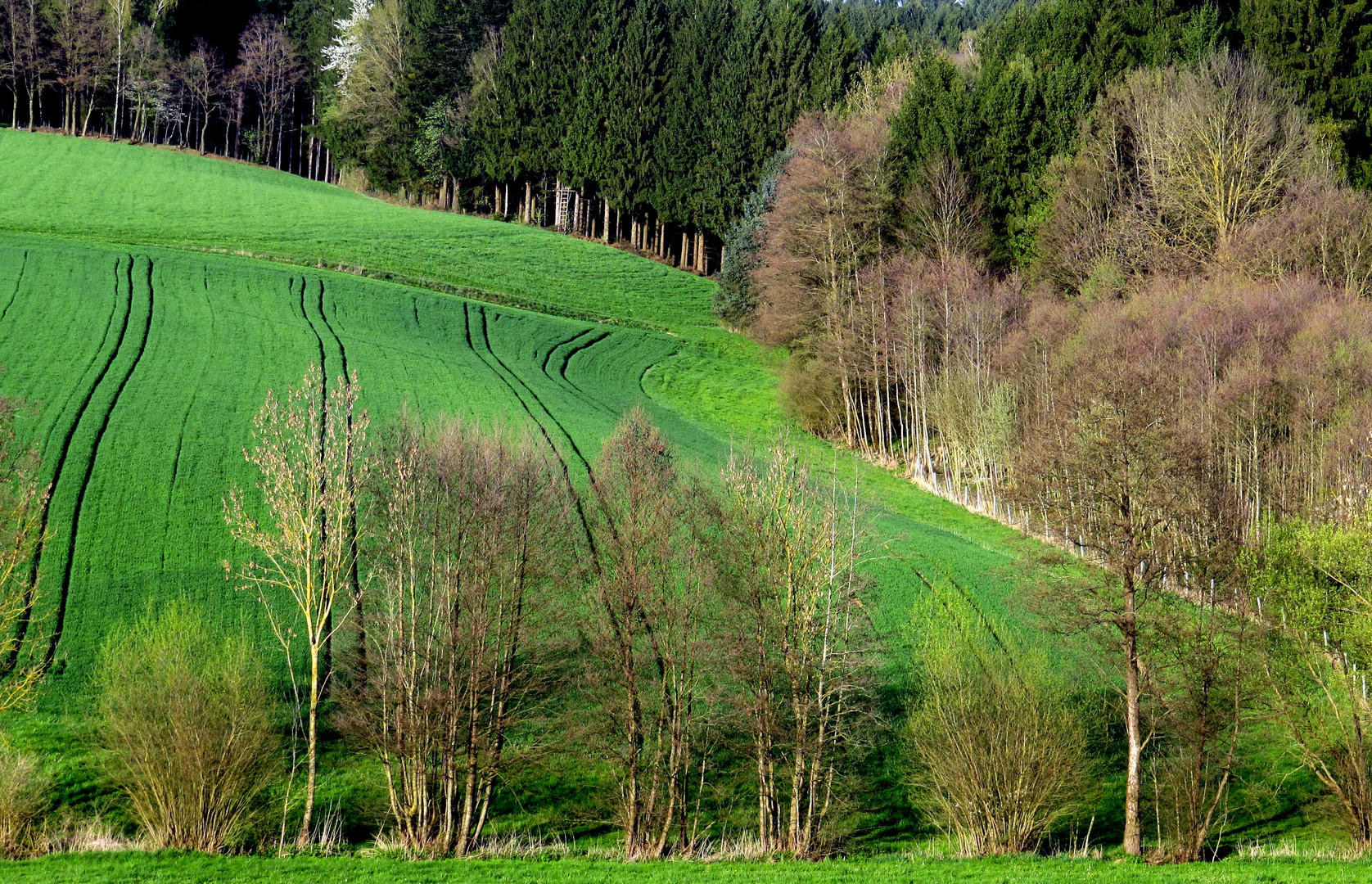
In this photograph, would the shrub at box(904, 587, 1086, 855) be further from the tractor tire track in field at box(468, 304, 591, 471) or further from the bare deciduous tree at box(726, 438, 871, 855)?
the tractor tire track in field at box(468, 304, 591, 471)

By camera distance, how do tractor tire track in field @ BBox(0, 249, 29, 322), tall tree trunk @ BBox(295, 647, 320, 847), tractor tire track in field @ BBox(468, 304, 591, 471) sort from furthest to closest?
tractor tire track in field @ BBox(0, 249, 29, 322), tractor tire track in field @ BBox(468, 304, 591, 471), tall tree trunk @ BBox(295, 647, 320, 847)

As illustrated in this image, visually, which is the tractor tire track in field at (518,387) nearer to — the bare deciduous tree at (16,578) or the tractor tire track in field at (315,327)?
the tractor tire track in field at (315,327)

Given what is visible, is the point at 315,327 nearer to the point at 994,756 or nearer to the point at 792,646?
the point at 792,646

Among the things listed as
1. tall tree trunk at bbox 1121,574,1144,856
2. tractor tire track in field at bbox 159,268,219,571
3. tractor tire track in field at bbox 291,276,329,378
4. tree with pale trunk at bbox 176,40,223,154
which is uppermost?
tree with pale trunk at bbox 176,40,223,154

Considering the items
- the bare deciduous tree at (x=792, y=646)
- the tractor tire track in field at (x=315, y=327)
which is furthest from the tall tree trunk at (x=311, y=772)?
the tractor tire track in field at (x=315, y=327)

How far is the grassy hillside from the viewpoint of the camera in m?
34.1

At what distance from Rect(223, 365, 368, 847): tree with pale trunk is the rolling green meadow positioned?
0.98 m

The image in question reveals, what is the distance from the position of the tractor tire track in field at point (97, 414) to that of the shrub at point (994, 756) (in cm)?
2128

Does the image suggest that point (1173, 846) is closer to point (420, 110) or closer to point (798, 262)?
point (798, 262)

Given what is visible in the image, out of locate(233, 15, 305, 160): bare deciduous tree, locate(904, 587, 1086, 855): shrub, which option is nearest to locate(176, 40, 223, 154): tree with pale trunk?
locate(233, 15, 305, 160): bare deciduous tree

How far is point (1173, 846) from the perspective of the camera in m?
27.1

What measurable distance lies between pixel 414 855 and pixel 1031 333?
35545mm

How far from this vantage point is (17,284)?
52.2 meters

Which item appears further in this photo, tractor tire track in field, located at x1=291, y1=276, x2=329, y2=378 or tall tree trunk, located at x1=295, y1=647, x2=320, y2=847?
tractor tire track in field, located at x1=291, y1=276, x2=329, y2=378
